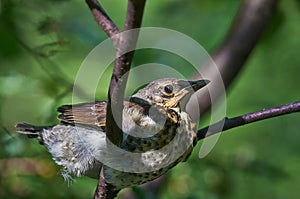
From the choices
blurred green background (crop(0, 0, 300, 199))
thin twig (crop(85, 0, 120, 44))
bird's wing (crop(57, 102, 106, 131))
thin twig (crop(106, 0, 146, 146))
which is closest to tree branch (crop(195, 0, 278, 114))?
blurred green background (crop(0, 0, 300, 199))

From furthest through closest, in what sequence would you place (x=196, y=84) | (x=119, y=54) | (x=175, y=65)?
(x=175, y=65) < (x=196, y=84) < (x=119, y=54)

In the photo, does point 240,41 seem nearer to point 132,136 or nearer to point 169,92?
point 169,92

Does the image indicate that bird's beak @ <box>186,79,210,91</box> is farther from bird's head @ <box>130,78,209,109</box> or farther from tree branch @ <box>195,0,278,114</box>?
tree branch @ <box>195,0,278,114</box>

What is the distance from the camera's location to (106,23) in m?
1.90

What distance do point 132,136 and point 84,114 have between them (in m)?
0.42

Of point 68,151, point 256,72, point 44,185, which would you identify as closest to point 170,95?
point 68,151

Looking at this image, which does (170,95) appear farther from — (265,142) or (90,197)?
(265,142)

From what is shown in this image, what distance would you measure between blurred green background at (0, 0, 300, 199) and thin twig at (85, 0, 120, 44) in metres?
0.88

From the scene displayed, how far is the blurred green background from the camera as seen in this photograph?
3.00 m

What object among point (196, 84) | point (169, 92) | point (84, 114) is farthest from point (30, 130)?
point (196, 84)

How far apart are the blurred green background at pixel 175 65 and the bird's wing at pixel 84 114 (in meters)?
Answer: 0.23

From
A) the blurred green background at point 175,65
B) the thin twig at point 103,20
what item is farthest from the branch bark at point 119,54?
the blurred green background at point 175,65

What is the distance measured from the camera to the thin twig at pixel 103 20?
73.7 inches

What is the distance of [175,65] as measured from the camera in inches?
144
